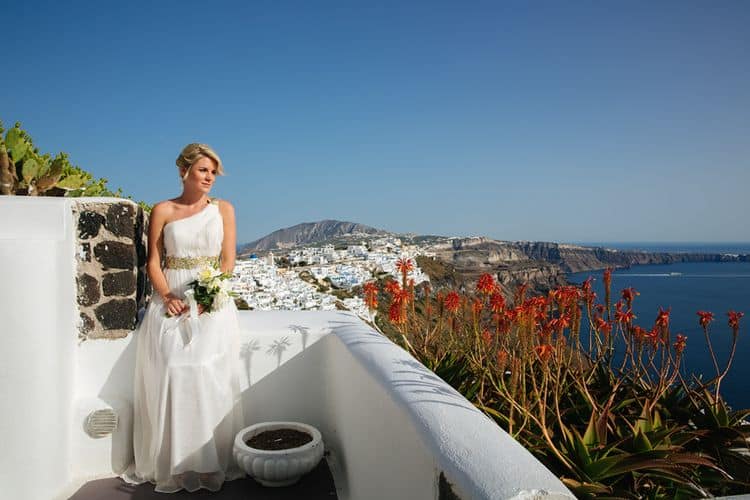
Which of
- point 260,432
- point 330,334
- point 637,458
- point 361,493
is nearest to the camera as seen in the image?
point 637,458

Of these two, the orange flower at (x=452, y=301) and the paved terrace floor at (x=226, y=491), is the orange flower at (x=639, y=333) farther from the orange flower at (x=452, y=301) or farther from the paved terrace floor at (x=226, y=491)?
the paved terrace floor at (x=226, y=491)

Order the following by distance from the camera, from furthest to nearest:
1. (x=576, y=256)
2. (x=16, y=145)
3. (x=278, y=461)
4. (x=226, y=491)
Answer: (x=576, y=256) < (x=16, y=145) < (x=226, y=491) < (x=278, y=461)

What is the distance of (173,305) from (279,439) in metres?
0.91

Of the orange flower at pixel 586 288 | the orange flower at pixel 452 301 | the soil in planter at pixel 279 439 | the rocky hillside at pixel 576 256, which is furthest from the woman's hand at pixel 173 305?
the rocky hillside at pixel 576 256

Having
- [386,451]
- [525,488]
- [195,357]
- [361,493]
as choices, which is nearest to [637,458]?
[386,451]

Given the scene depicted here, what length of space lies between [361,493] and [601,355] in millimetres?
1269

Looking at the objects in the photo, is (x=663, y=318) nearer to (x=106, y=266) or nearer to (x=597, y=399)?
(x=597, y=399)

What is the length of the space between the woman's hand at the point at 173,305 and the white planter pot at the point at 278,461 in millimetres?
732

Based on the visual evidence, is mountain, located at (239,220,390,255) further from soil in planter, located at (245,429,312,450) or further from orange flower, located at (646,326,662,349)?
orange flower, located at (646,326,662,349)

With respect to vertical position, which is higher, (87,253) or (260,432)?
(87,253)

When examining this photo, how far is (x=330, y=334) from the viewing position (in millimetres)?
2965

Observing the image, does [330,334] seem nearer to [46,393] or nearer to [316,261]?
[46,393]

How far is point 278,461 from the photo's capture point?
243 centimetres

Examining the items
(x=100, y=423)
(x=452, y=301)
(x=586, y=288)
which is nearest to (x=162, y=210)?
(x=100, y=423)
